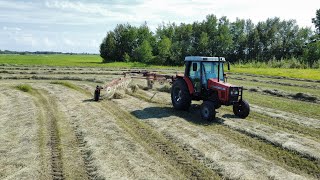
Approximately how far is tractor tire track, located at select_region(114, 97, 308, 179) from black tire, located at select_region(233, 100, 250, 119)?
2190 mm

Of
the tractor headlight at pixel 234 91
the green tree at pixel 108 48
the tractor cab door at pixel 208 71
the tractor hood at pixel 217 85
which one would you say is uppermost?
the green tree at pixel 108 48

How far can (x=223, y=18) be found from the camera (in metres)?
69.9

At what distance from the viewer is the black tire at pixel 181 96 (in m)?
13.8

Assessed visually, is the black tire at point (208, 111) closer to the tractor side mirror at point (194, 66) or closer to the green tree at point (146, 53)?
the tractor side mirror at point (194, 66)

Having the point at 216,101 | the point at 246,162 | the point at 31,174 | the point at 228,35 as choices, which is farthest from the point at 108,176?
the point at 228,35

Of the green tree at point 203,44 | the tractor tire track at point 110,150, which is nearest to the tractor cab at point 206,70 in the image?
the tractor tire track at point 110,150

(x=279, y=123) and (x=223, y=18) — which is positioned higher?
(x=223, y=18)

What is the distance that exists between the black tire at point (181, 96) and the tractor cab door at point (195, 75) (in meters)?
0.41

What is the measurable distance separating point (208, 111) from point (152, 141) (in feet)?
10.0

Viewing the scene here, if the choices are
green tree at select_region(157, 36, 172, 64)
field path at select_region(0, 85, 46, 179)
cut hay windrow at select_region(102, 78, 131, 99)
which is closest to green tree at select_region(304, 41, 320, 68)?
green tree at select_region(157, 36, 172, 64)

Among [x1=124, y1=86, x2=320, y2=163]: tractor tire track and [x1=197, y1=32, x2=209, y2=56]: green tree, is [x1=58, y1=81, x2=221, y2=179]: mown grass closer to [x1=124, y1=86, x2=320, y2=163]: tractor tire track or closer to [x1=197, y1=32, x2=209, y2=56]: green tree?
[x1=124, y1=86, x2=320, y2=163]: tractor tire track

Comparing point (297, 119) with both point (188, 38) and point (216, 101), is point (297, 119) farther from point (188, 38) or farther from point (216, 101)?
point (188, 38)

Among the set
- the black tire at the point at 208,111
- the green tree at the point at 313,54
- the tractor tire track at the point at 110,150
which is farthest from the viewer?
the green tree at the point at 313,54

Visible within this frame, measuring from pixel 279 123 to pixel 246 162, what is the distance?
177 inches
